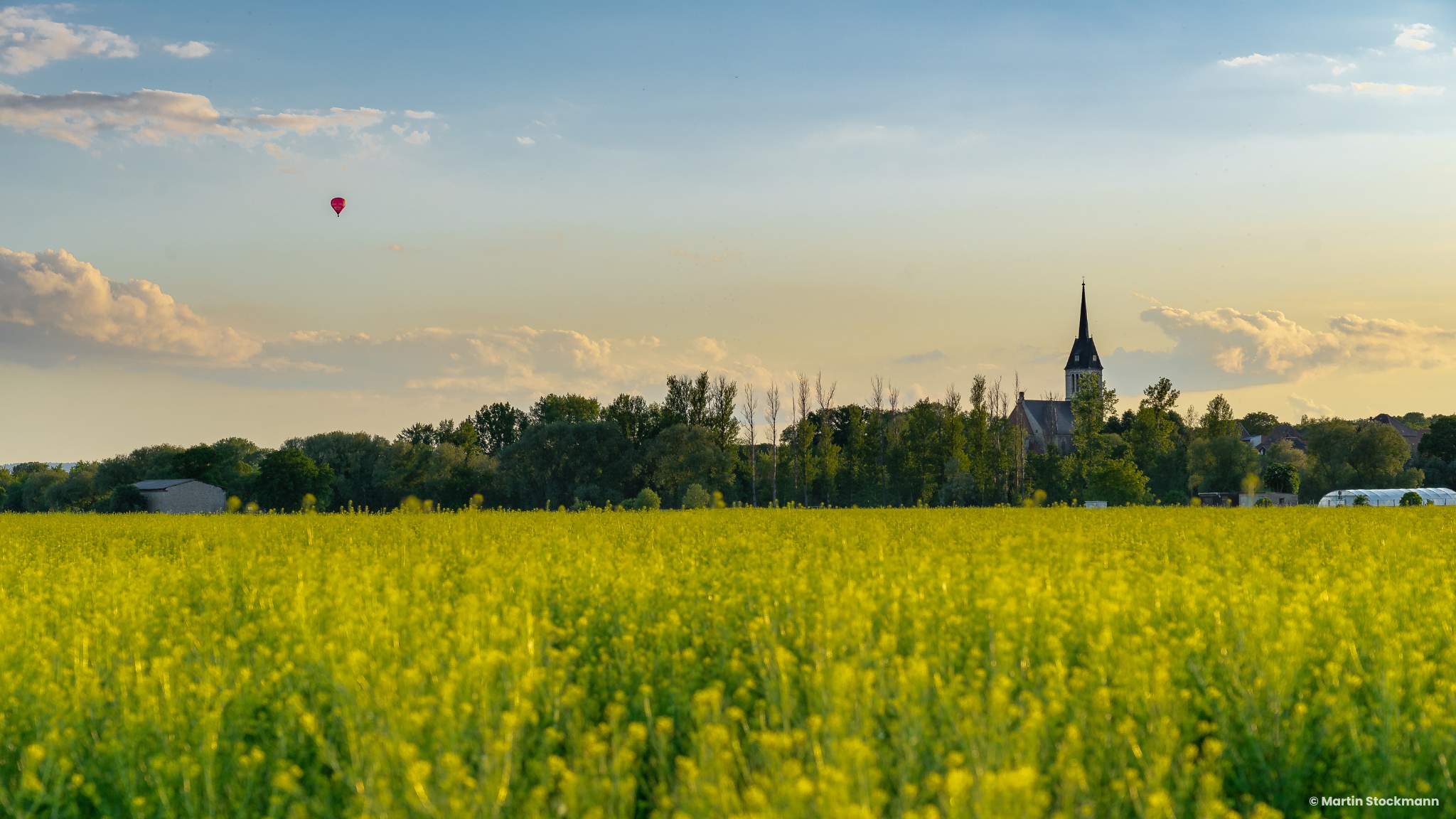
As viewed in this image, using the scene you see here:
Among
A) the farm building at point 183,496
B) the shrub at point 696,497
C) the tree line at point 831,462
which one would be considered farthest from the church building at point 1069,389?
the farm building at point 183,496

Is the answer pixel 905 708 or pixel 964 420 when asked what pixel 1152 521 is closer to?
pixel 905 708

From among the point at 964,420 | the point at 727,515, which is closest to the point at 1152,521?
the point at 727,515

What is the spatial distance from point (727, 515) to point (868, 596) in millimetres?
14675

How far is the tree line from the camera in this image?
205ft

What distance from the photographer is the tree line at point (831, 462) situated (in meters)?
62.5

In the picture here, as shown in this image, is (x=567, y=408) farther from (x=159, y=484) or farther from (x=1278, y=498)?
(x=1278, y=498)

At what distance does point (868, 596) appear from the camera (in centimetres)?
726

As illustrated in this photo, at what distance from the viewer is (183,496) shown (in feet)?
261

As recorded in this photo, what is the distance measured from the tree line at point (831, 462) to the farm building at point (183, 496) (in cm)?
200

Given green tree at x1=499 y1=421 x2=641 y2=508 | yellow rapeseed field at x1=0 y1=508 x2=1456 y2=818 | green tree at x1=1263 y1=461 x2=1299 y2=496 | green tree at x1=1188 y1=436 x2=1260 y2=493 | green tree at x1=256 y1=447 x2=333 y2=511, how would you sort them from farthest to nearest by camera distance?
green tree at x1=256 y1=447 x2=333 y2=511, green tree at x1=499 y1=421 x2=641 y2=508, green tree at x1=1188 y1=436 x2=1260 y2=493, green tree at x1=1263 y1=461 x2=1299 y2=496, yellow rapeseed field at x1=0 y1=508 x2=1456 y2=818

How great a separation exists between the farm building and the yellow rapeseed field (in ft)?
238

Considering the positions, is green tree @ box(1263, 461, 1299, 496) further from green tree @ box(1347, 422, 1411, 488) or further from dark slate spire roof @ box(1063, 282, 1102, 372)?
dark slate spire roof @ box(1063, 282, 1102, 372)

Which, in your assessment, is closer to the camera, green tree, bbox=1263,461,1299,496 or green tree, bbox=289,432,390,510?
green tree, bbox=1263,461,1299,496

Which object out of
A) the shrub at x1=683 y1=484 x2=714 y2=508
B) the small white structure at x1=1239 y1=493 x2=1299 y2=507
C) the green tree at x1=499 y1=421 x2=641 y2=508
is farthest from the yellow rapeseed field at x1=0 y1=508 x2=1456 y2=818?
the green tree at x1=499 y1=421 x2=641 y2=508
